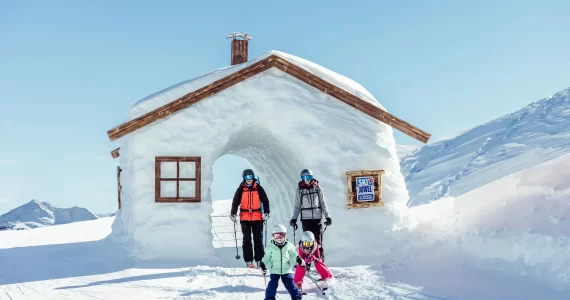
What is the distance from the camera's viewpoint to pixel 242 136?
1198 cm

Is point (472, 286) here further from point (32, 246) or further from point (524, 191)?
point (32, 246)

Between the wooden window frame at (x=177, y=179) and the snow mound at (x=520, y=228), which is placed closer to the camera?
the snow mound at (x=520, y=228)

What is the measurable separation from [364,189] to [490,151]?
55.6 m

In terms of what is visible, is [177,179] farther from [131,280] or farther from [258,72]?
[258,72]

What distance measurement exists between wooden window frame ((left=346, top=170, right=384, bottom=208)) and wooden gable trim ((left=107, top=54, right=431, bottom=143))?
121 cm

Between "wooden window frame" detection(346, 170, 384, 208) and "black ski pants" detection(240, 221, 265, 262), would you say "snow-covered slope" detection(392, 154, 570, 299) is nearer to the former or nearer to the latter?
"wooden window frame" detection(346, 170, 384, 208)

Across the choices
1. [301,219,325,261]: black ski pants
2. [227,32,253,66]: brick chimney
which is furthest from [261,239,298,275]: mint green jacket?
[227,32,253,66]: brick chimney

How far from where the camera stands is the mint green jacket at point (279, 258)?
6.26 m

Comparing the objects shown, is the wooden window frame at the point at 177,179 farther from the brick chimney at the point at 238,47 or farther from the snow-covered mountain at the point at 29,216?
the snow-covered mountain at the point at 29,216

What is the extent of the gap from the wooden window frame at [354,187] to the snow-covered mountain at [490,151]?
36.3 meters

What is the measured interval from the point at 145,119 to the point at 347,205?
14.2ft

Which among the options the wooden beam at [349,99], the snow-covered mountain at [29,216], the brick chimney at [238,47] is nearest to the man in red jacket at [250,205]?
the wooden beam at [349,99]

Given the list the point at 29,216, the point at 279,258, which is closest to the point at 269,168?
the point at 279,258

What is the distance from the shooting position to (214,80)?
10930 mm
